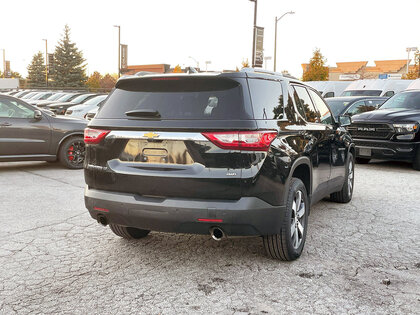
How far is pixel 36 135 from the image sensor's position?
32.8 ft

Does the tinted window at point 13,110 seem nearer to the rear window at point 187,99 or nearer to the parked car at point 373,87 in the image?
the rear window at point 187,99

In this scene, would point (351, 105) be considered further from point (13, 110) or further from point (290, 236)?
point (290, 236)

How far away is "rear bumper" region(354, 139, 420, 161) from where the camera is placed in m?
10.6

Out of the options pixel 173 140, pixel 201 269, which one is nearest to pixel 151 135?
pixel 173 140

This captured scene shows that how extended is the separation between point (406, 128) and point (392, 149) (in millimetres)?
544

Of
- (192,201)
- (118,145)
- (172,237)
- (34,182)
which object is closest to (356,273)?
(192,201)

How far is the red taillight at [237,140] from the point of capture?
3801mm

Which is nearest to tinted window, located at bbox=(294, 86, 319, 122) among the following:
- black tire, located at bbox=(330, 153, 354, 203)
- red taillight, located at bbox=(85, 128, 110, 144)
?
black tire, located at bbox=(330, 153, 354, 203)

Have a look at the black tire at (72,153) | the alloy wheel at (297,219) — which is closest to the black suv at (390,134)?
the black tire at (72,153)

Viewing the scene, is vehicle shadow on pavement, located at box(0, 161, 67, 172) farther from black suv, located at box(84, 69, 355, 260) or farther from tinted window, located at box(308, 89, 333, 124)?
black suv, located at box(84, 69, 355, 260)

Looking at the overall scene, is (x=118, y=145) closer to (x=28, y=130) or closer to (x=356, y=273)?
(x=356, y=273)

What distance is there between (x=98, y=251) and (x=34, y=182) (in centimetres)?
442

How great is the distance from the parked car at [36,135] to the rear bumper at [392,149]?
21.3ft

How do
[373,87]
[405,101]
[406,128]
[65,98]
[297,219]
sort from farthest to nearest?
[65,98]
[373,87]
[405,101]
[406,128]
[297,219]
